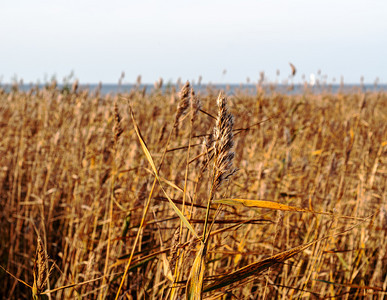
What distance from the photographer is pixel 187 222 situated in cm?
64

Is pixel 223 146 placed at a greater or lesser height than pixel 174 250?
greater

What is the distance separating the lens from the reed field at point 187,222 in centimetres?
75

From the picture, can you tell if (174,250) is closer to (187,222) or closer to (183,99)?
(187,222)

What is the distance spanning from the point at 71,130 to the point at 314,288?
190 centimetres

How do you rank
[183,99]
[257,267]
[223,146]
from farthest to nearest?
[183,99]
[257,267]
[223,146]

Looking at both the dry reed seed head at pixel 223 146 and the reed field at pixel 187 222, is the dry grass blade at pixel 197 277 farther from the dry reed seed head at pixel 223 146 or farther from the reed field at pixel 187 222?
the dry reed seed head at pixel 223 146

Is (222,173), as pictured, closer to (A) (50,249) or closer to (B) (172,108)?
(A) (50,249)

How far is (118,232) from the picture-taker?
1933mm

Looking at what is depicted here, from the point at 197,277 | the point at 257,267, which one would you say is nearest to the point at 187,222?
the point at 197,277

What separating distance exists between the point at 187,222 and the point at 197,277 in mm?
91

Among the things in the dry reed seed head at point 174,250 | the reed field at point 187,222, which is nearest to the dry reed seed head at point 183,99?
the reed field at point 187,222

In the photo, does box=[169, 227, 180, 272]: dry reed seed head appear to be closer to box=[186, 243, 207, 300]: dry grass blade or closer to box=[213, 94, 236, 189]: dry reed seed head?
box=[186, 243, 207, 300]: dry grass blade

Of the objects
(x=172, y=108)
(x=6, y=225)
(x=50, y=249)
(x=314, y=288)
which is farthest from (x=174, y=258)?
(x=172, y=108)

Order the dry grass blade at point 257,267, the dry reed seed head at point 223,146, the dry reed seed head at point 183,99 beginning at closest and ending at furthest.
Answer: the dry reed seed head at point 223,146 < the dry grass blade at point 257,267 < the dry reed seed head at point 183,99
